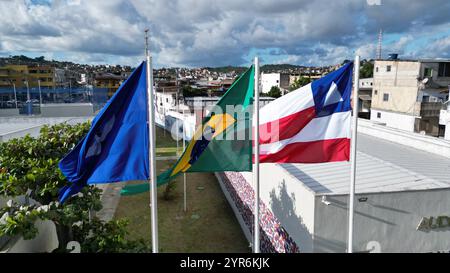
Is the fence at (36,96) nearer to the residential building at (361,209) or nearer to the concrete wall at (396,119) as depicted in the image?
the concrete wall at (396,119)

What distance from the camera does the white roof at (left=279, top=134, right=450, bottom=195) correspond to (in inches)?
293

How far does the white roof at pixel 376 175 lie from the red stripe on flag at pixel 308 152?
1337mm

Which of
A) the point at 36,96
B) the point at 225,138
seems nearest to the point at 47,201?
the point at 225,138

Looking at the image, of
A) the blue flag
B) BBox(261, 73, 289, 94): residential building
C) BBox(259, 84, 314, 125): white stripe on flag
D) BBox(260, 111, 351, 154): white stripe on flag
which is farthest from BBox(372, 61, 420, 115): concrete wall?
BBox(261, 73, 289, 94): residential building

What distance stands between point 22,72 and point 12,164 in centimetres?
7760

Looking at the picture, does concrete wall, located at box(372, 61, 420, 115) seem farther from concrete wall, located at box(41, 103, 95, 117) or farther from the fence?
the fence

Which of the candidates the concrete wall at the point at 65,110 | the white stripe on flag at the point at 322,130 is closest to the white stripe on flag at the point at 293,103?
the white stripe on flag at the point at 322,130

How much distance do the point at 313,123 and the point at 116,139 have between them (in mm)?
3227

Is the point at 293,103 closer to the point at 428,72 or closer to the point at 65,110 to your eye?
the point at 65,110

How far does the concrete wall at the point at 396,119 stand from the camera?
27605mm

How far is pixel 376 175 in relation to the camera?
8.22 meters

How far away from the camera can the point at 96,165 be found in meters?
4.92
